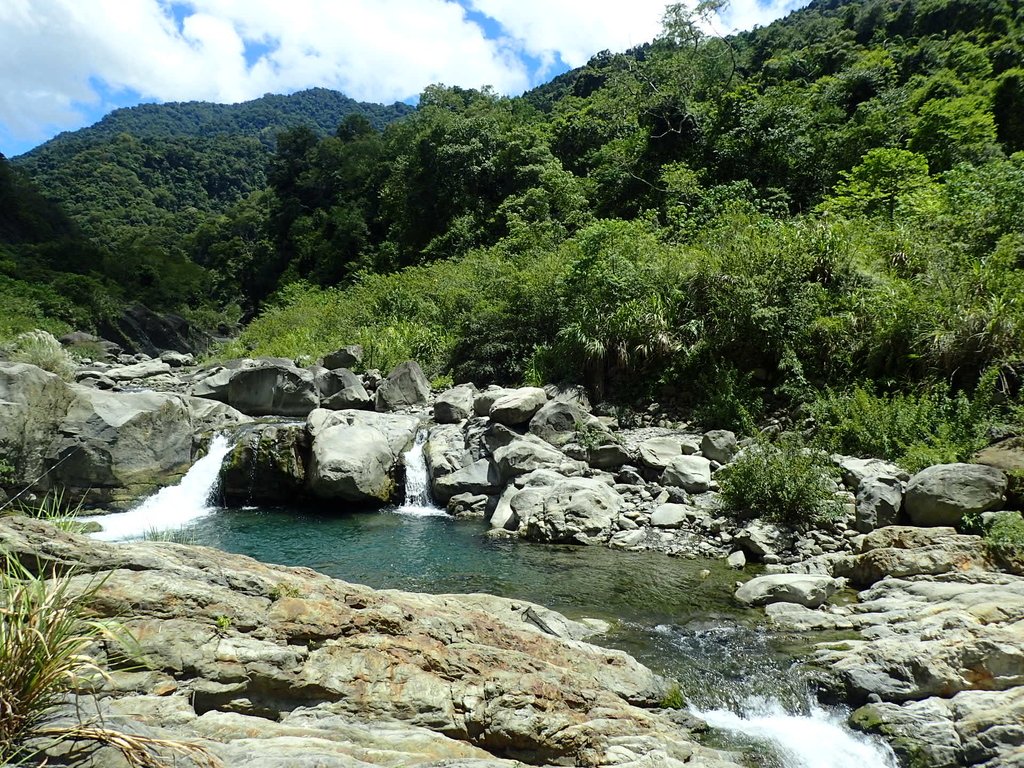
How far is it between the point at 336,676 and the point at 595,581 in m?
5.74

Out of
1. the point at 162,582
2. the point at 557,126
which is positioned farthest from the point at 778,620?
the point at 557,126

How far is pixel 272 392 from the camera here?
17984mm

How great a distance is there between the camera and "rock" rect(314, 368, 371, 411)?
17703 millimetres

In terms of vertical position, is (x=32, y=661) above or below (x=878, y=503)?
above

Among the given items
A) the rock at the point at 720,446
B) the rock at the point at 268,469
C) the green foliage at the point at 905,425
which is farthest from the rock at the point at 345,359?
the green foliage at the point at 905,425

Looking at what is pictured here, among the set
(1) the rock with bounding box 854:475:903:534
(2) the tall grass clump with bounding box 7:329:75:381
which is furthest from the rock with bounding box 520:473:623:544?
(2) the tall grass clump with bounding box 7:329:75:381

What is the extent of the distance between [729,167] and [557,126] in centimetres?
1348

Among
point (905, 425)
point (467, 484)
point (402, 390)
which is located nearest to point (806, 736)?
point (905, 425)

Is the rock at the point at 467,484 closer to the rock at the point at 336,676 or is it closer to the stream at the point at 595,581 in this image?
the stream at the point at 595,581

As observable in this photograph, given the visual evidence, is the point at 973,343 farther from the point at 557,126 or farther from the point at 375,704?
the point at 557,126

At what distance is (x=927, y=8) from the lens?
3912cm

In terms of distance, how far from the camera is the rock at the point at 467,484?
13461mm

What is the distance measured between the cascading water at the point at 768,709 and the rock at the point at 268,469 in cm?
930

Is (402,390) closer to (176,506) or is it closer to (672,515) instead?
(176,506)
